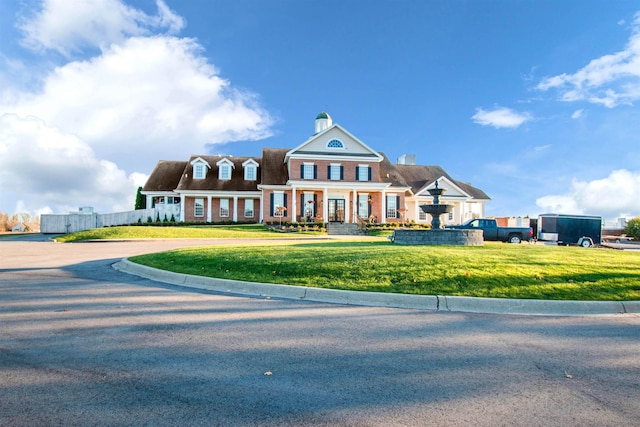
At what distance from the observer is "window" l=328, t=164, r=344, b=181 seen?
34859 millimetres

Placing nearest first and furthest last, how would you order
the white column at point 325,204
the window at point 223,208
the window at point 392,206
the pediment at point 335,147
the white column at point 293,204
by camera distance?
the white column at point 293,204, the white column at point 325,204, the pediment at point 335,147, the window at point 392,206, the window at point 223,208

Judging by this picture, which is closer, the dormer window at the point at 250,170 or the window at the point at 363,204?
the window at the point at 363,204

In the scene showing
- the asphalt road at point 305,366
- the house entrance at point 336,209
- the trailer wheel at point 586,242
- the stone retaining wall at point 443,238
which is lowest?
the asphalt road at point 305,366

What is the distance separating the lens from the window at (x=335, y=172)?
34.9 meters

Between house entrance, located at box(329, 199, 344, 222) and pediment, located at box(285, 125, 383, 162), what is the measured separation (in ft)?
13.9

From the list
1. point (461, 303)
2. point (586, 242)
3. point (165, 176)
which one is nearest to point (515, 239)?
point (586, 242)

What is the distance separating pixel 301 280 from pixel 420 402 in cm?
534

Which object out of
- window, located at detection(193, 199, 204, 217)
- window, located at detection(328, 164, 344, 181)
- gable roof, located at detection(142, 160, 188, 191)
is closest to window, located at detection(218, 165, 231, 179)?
window, located at detection(193, 199, 204, 217)

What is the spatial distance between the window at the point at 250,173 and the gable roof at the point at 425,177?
15774mm

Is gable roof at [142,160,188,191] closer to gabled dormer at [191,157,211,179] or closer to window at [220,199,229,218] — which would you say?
gabled dormer at [191,157,211,179]

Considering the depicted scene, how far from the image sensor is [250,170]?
38.5m

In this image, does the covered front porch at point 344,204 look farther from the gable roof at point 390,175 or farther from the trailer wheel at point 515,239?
the trailer wheel at point 515,239

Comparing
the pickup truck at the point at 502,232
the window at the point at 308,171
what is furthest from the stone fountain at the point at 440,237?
the window at the point at 308,171

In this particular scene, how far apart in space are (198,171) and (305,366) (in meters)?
35.9
